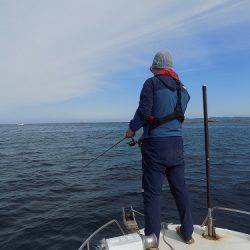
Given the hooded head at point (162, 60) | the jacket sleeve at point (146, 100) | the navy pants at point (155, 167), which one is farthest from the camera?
the hooded head at point (162, 60)

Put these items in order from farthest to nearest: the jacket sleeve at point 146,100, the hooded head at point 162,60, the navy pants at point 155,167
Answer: the hooded head at point 162,60, the navy pants at point 155,167, the jacket sleeve at point 146,100

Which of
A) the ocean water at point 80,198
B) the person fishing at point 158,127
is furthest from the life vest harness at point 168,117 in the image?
the ocean water at point 80,198

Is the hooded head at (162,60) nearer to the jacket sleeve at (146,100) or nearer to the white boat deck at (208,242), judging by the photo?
the jacket sleeve at (146,100)

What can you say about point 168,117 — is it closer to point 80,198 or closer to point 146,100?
point 146,100

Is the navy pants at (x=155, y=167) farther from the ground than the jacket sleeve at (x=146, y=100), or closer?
closer

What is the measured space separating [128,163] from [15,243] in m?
15.9

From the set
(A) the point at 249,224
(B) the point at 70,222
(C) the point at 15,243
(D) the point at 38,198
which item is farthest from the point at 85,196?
(A) the point at 249,224

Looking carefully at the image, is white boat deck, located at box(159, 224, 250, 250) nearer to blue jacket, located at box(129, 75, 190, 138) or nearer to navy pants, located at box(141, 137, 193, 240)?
navy pants, located at box(141, 137, 193, 240)

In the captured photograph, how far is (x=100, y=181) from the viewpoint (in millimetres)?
18328

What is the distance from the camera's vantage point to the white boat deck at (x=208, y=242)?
5293mm

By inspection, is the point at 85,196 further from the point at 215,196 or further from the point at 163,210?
the point at 215,196

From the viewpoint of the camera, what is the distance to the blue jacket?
500 centimetres

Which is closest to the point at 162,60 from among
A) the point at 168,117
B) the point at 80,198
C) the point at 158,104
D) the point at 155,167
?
the point at 158,104

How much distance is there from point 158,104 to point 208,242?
2.44m
